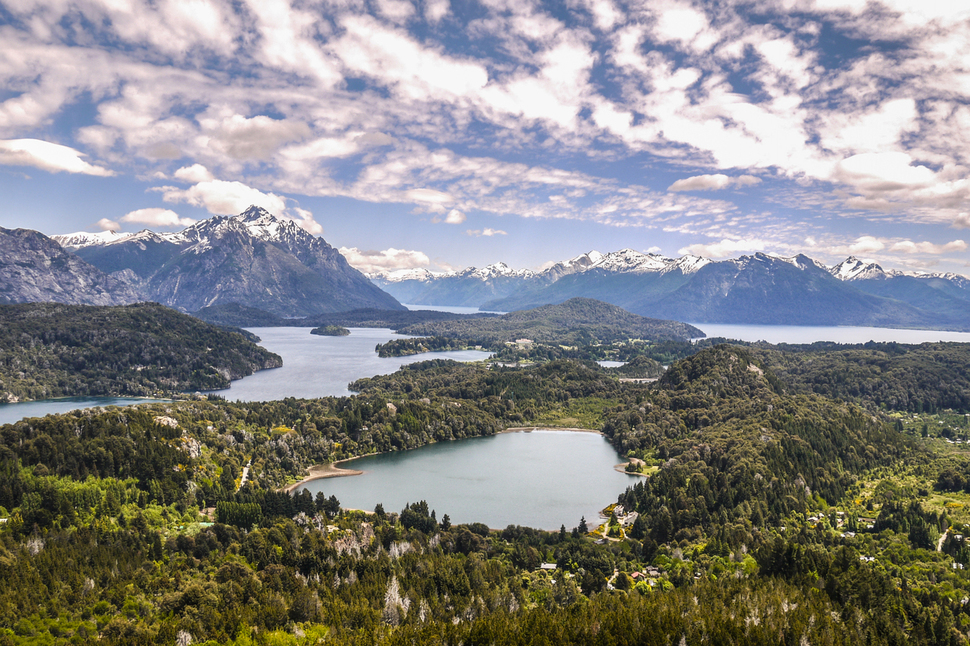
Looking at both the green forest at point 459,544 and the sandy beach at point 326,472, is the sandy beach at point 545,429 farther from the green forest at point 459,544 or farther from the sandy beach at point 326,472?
the sandy beach at point 326,472

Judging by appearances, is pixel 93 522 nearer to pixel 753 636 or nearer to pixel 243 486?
pixel 243 486

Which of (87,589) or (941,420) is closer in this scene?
(87,589)

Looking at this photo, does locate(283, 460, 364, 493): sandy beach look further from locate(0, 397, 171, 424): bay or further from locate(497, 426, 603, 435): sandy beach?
locate(0, 397, 171, 424): bay

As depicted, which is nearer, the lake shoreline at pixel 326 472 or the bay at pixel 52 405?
the lake shoreline at pixel 326 472

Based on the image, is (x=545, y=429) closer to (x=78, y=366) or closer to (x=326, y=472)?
(x=326, y=472)

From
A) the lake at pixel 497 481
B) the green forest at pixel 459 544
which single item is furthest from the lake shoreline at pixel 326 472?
the green forest at pixel 459 544

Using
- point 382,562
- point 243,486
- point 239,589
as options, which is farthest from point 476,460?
point 239,589
